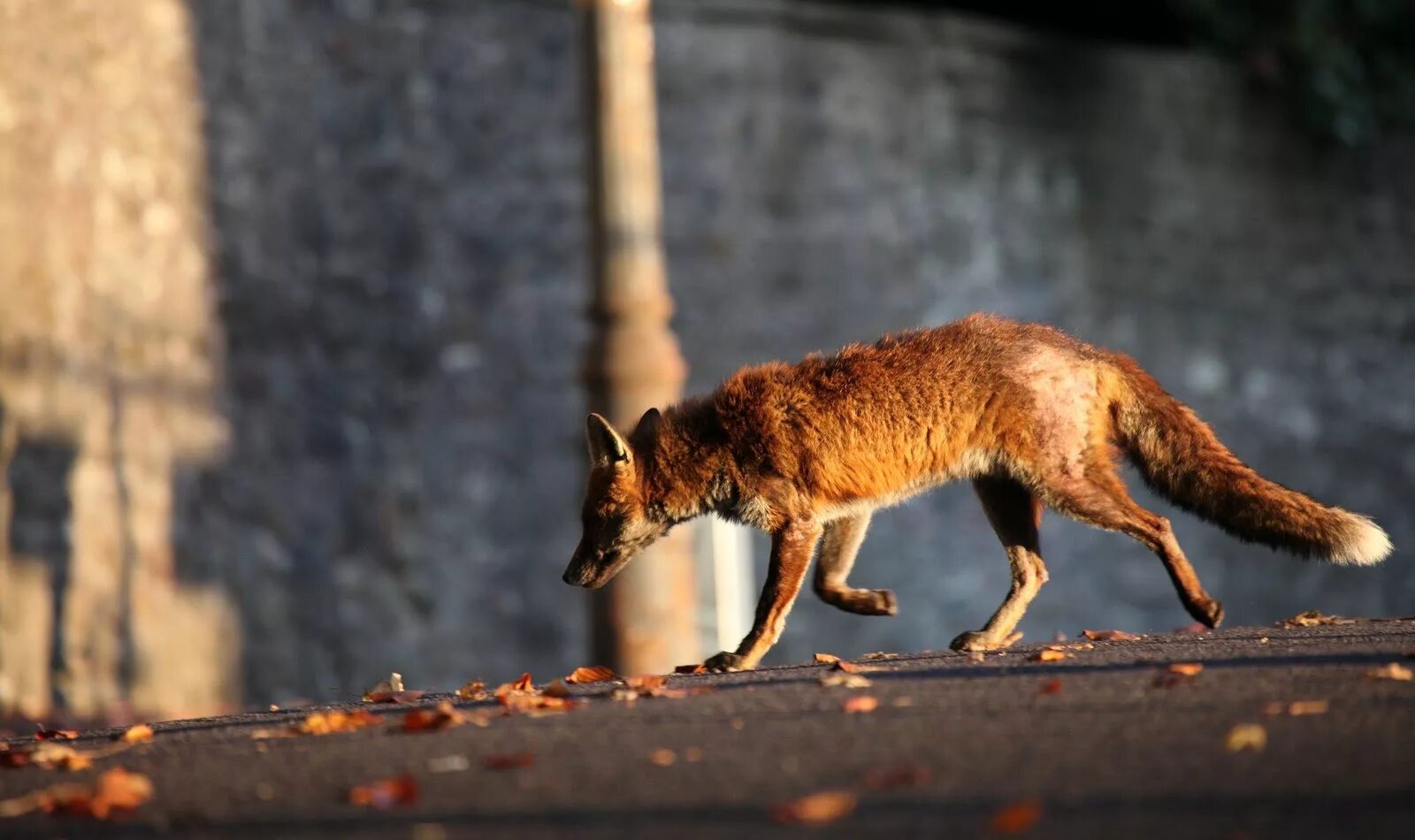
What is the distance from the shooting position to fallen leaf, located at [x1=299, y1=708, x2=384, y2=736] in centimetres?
503

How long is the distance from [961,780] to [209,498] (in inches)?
287

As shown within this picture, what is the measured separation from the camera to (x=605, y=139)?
816 cm

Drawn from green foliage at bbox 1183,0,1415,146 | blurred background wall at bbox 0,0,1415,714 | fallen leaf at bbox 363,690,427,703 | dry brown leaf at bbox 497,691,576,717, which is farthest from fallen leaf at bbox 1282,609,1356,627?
green foliage at bbox 1183,0,1415,146

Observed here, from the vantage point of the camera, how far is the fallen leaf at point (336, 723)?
5.03 metres

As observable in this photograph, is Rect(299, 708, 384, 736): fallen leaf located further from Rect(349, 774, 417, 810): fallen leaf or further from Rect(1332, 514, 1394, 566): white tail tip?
Rect(1332, 514, 1394, 566): white tail tip

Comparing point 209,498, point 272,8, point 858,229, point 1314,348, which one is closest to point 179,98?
point 272,8

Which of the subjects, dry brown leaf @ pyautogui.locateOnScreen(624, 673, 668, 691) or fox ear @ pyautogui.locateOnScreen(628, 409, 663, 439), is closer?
dry brown leaf @ pyautogui.locateOnScreen(624, 673, 668, 691)

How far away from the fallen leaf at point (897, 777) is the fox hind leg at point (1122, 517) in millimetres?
2826

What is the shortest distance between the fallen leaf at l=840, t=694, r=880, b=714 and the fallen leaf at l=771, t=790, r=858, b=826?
1099 mm

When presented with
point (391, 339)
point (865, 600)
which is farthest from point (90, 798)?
point (391, 339)

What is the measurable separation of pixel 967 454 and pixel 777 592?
0.89m

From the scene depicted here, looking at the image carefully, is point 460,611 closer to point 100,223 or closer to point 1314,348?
point 100,223

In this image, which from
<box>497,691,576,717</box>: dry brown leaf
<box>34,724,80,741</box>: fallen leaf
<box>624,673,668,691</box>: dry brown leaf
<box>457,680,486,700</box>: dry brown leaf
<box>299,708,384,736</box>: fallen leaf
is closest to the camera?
<box>299,708,384,736</box>: fallen leaf

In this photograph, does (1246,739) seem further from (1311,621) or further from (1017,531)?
(1311,621)
